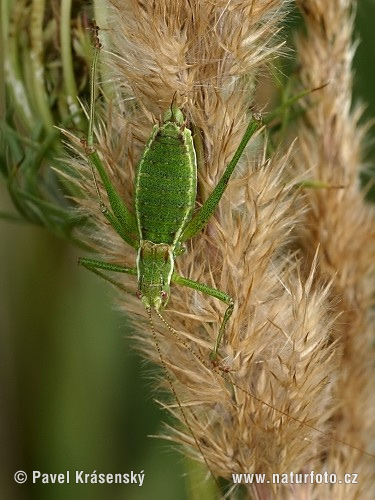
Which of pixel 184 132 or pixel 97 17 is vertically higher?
pixel 97 17

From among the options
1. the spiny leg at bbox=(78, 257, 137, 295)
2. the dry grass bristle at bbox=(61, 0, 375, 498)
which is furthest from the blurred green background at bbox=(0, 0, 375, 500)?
the dry grass bristle at bbox=(61, 0, 375, 498)

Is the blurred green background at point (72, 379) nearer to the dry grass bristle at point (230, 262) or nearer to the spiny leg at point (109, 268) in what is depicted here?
the spiny leg at point (109, 268)

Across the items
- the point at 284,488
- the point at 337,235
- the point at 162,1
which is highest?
the point at 162,1

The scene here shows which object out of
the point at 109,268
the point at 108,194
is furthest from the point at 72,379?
the point at 108,194

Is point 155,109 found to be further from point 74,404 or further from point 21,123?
point 74,404

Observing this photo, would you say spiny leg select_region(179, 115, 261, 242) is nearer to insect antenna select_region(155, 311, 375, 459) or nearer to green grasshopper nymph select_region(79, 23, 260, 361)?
green grasshopper nymph select_region(79, 23, 260, 361)

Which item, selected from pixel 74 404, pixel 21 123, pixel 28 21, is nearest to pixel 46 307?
pixel 74 404

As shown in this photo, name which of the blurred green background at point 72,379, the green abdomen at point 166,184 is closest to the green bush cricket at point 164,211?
the green abdomen at point 166,184

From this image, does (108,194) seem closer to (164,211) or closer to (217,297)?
(164,211)
